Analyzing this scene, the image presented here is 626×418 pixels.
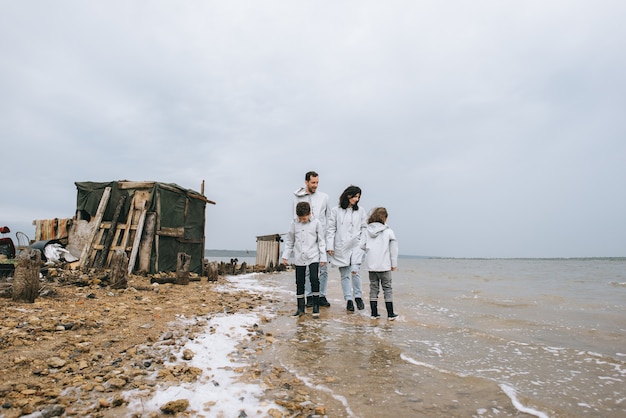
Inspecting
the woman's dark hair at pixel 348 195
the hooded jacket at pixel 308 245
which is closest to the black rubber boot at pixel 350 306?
the hooded jacket at pixel 308 245

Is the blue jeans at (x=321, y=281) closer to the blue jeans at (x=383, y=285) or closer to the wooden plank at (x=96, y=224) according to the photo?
the blue jeans at (x=383, y=285)

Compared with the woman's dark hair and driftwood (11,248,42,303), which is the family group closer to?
the woman's dark hair

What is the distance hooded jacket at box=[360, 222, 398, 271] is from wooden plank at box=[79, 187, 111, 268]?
8752 millimetres

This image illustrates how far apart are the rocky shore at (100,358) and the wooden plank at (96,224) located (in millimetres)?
4983

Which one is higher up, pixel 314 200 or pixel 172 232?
pixel 314 200

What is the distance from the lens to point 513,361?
4160 millimetres

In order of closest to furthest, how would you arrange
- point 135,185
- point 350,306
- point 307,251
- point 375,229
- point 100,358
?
1. point 100,358
2. point 307,251
3. point 375,229
4. point 350,306
5. point 135,185

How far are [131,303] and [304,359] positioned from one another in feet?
12.7

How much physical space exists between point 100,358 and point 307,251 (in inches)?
144

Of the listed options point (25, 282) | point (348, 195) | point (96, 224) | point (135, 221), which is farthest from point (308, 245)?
point (96, 224)

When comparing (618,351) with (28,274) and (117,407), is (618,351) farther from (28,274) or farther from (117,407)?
(28,274)

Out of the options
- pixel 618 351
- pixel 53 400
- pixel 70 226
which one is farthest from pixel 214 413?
pixel 70 226

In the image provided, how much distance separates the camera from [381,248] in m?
6.54

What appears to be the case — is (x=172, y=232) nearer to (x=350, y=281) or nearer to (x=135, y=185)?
(x=135, y=185)
